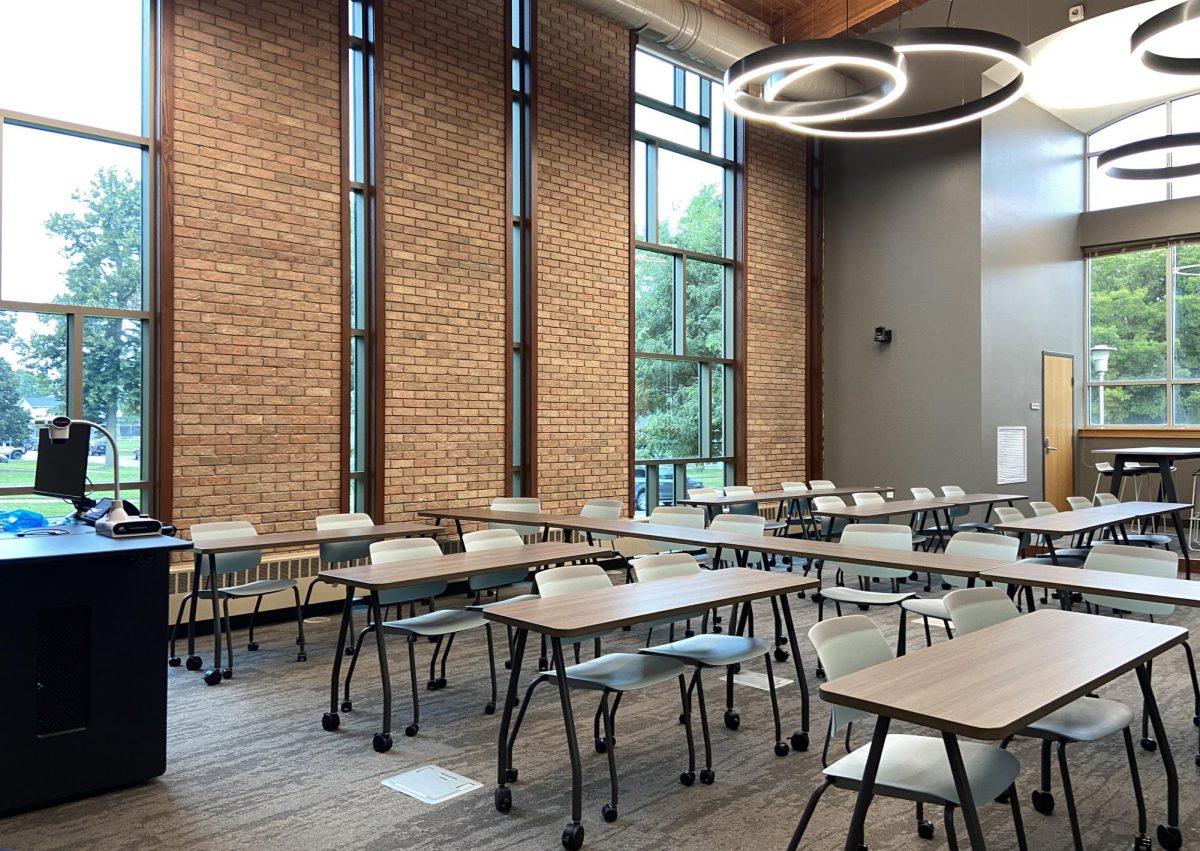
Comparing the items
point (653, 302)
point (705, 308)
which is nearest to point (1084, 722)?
point (653, 302)

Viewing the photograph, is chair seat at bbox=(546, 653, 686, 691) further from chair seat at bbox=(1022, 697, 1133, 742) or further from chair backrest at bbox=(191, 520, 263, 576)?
chair backrest at bbox=(191, 520, 263, 576)

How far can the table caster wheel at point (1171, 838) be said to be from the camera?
9.91 feet

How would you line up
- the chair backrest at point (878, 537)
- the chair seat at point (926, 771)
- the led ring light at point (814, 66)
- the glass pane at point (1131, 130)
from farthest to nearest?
the glass pane at point (1131, 130)
the led ring light at point (814, 66)
the chair backrest at point (878, 537)
the chair seat at point (926, 771)

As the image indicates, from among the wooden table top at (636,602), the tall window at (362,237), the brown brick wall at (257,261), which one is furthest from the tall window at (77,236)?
the wooden table top at (636,602)

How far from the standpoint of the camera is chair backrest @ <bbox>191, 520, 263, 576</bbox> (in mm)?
5758

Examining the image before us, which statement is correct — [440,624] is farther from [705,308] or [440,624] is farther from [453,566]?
[705,308]

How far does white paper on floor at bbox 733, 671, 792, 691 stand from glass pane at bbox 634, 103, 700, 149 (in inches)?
266

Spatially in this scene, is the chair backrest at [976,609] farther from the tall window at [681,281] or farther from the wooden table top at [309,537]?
the tall window at [681,281]

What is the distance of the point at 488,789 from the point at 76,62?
5.92 meters

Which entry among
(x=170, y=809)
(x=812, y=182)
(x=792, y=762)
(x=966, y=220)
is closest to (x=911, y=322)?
(x=966, y=220)

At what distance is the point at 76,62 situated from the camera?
6293mm

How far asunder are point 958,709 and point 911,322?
9949mm

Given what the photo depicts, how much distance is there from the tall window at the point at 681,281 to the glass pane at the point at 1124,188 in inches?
230

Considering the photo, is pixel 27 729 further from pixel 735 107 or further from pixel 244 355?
pixel 735 107
